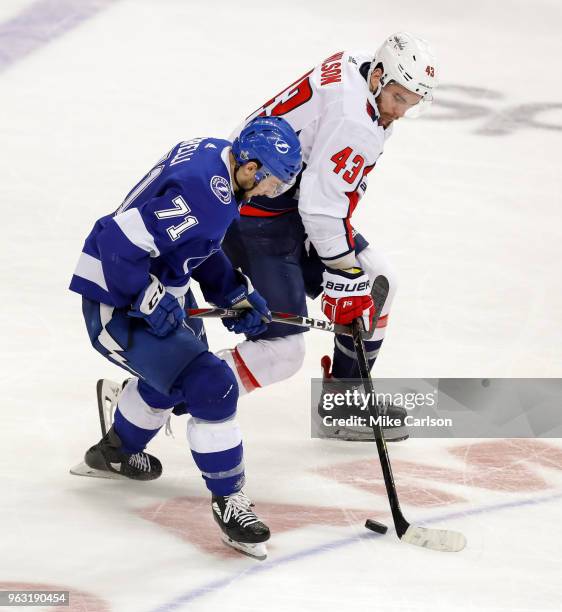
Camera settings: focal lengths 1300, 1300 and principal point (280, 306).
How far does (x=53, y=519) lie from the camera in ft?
12.2

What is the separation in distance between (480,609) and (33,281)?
2660 mm

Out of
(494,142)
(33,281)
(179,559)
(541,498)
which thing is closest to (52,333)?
(33,281)

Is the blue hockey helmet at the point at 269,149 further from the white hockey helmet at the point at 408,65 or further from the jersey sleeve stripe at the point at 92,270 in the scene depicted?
the white hockey helmet at the point at 408,65

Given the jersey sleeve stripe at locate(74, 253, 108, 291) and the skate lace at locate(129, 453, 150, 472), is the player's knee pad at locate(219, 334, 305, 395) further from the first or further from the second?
the jersey sleeve stripe at locate(74, 253, 108, 291)

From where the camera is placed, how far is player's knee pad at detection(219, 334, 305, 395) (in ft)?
13.8

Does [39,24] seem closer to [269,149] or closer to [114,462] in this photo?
[114,462]

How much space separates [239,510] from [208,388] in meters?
0.37

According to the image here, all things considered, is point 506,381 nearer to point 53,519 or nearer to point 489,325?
point 489,325

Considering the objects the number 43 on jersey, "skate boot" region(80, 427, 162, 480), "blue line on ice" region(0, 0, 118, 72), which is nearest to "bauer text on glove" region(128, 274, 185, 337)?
"skate boot" region(80, 427, 162, 480)

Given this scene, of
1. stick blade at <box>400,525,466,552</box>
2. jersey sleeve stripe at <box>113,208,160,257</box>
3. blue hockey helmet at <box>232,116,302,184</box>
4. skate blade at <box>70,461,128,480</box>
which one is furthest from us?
skate blade at <box>70,461,128,480</box>

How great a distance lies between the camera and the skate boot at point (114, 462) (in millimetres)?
3990

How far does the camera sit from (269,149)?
3.50 meters

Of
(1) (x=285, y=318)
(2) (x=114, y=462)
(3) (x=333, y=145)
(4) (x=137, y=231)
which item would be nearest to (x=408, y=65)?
(3) (x=333, y=145)

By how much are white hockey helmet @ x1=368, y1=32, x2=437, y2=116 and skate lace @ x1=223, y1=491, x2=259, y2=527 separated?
137 centimetres
